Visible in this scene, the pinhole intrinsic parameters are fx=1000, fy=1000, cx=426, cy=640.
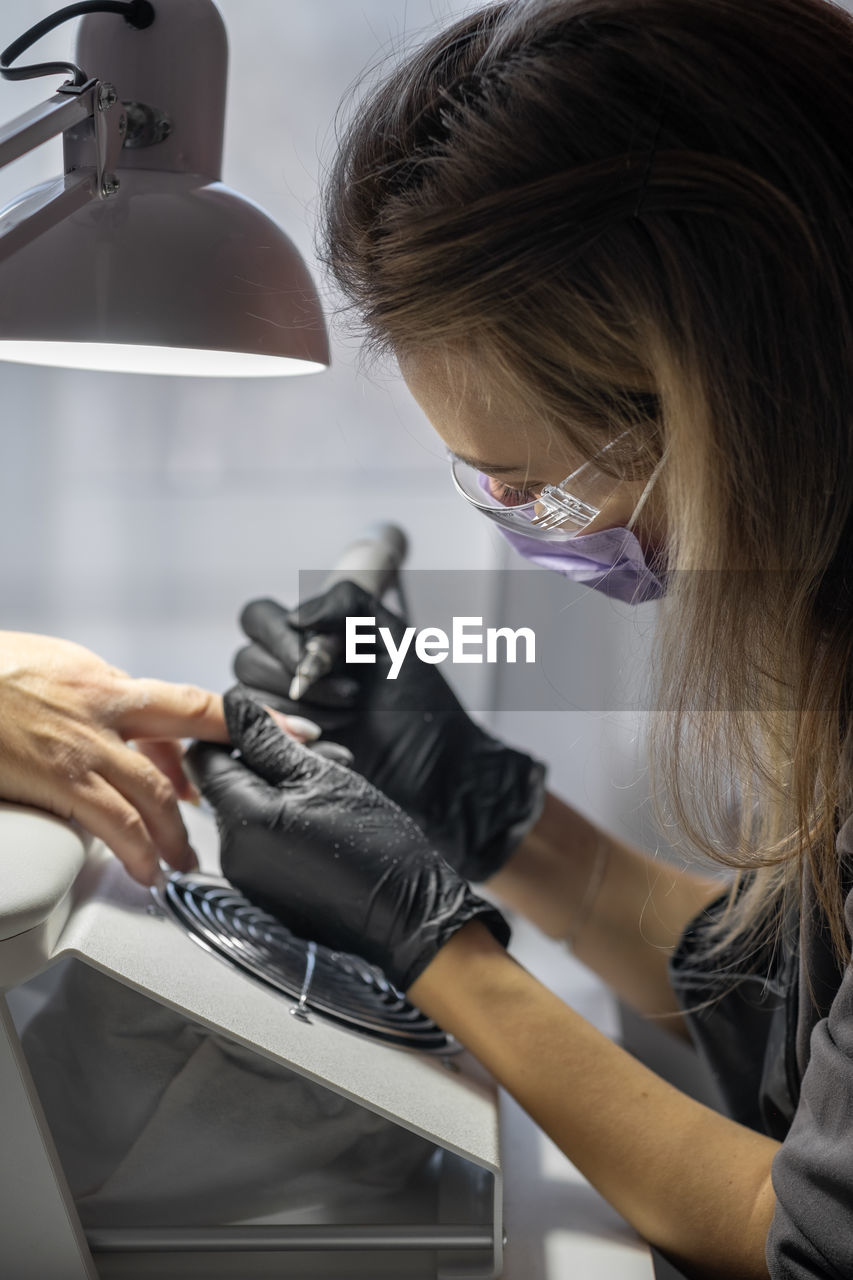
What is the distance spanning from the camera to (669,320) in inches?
21.5

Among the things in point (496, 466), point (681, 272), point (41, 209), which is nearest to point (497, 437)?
point (496, 466)

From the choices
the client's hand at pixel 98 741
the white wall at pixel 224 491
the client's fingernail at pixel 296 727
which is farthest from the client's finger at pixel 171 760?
the white wall at pixel 224 491

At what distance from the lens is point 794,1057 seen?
0.76 meters

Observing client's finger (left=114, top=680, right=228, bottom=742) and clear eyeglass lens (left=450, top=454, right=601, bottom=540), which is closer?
clear eyeglass lens (left=450, top=454, right=601, bottom=540)

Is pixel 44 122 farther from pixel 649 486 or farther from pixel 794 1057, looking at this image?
pixel 794 1057

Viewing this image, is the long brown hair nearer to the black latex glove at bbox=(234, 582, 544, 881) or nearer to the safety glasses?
the safety glasses

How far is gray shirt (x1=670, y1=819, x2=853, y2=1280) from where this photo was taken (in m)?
0.53

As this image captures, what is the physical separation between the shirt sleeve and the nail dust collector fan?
167 mm

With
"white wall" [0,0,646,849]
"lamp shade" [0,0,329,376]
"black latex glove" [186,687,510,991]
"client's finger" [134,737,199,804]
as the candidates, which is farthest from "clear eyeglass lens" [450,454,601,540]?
"white wall" [0,0,646,849]

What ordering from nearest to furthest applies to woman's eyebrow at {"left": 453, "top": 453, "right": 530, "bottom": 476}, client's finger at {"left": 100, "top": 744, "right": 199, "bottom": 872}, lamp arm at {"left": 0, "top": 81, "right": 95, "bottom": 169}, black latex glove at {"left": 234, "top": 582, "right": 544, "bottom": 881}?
lamp arm at {"left": 0, "top": 81, "right": 95, "bottom": 169} < woman's eyebrow at {"left": 453, "top": 453, "right": 530, "bottom": 476} < client's finger at {"left": 100, "top": 744, "right": 199, "bottom": 872} < black latex glove at {"left": 234, "top": 582, "right": 544, "bottom": 881}

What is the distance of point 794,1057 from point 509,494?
1.58 ft

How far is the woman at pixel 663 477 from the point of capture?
0.53 metres

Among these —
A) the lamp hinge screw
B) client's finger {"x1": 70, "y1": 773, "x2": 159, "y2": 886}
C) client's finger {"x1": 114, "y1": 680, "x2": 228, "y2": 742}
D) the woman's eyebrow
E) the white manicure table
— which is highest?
the lamp hinge screw

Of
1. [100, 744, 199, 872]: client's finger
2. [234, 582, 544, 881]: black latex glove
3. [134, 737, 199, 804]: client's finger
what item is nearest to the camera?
[100, 744, 199, 872]: client's finger
